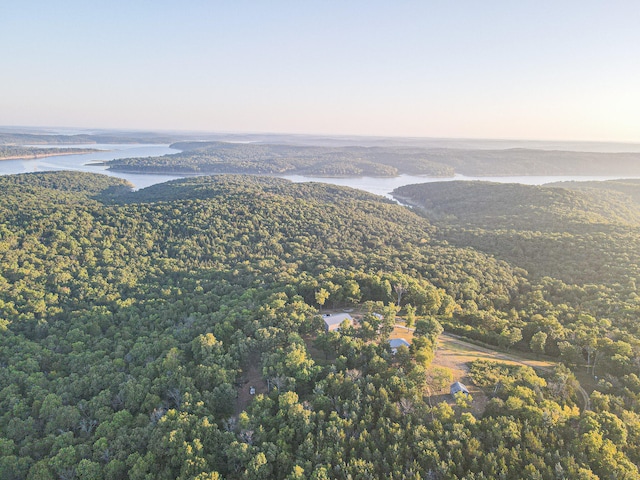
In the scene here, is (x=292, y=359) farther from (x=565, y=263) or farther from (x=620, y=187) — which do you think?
(x=620, y=187)

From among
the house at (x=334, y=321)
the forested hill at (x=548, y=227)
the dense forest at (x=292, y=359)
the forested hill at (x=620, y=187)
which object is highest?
the forested hill at (x=620, y=187)

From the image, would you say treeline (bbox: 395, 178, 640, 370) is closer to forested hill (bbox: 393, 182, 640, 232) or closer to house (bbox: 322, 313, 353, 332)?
forested hill (bbox: 393, 182, 640, 232)

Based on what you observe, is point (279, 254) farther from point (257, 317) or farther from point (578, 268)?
point (578, 268)

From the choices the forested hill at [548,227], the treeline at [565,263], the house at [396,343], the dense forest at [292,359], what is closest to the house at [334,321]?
the dense forest at [292,359]

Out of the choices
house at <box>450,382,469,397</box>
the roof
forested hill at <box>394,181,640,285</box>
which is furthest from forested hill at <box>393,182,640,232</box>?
house at <box>450,382,469,397</box>

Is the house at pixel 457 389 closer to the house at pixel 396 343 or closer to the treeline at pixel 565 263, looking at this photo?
the house at pixel 396 343

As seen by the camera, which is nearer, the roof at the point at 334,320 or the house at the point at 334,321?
the house at the point at 334,321

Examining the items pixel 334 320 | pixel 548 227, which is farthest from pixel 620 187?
pixel 334 320
